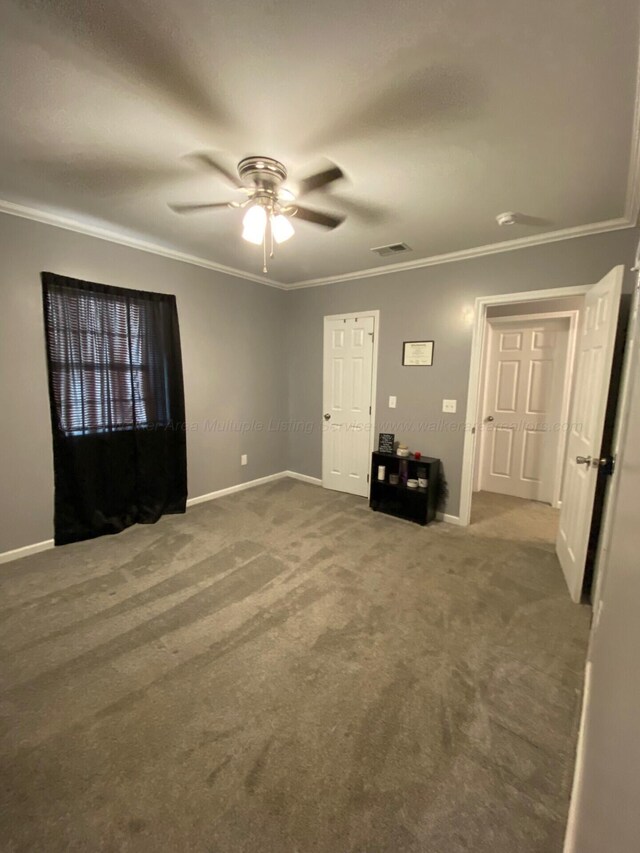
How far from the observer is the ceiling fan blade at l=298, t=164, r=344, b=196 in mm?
1864

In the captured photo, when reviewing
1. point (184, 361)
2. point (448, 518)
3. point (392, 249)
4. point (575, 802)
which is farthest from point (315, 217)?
point (448, 518)

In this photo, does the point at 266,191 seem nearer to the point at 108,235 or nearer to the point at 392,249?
the point at 392,249

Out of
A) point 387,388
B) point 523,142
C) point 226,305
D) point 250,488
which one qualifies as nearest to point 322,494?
point 250,488

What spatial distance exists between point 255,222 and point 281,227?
0.15 meters

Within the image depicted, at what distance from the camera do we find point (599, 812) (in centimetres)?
76

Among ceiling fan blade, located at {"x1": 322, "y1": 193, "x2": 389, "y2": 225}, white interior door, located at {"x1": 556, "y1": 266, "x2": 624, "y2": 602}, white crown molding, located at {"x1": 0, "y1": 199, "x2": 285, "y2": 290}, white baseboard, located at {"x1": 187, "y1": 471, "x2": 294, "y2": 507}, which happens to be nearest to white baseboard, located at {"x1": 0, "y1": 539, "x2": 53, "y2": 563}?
white baseboard, located at {"x1": 187, "y1": 471, "x2": 294, "y2": 507}

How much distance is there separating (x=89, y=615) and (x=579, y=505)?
3.14 meters

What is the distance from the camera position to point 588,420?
2.26 meters

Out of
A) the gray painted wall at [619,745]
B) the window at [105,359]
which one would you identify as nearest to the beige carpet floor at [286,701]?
the gray painted wall at [619,745]

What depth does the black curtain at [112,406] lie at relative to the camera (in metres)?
2.72

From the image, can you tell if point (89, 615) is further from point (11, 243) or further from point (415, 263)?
point (415, 263)

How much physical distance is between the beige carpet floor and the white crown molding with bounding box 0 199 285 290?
249 centimetres

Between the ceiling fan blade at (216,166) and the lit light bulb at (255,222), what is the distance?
0.25 m

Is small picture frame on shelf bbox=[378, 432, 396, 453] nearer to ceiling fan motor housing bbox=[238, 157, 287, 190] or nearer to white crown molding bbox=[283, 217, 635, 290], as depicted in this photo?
white crown molding bbox=[283, 217, 635, 290]
